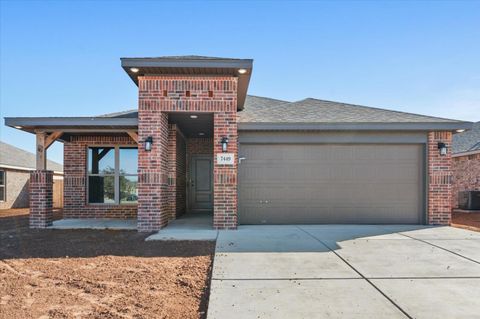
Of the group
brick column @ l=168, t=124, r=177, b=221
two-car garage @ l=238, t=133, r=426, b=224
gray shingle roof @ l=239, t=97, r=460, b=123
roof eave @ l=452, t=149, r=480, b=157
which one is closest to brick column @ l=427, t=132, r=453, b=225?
two-car garage @ l=238, t=133, r=426, b=224

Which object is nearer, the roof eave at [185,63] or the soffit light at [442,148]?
the roof eave at [185,63]

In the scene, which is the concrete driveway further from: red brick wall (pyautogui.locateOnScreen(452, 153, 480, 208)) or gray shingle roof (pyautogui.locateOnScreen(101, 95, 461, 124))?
red brick wall (pyautogui.locateOnScreen(452, 153, 480, 208))

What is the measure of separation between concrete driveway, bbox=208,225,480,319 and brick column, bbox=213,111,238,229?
0.73 metres

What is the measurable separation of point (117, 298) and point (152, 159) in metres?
4.88

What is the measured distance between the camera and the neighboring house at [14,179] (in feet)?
56.9

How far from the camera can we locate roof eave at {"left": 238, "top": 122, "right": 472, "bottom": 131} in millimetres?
9234

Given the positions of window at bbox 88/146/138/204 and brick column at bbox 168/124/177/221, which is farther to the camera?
window at bbox 88/146/138/204

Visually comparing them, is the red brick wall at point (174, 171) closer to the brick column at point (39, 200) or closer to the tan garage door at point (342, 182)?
the tan garage door at point (342, 182)

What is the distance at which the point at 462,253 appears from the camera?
6062 millimetres

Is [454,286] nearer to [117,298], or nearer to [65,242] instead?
[117,298]

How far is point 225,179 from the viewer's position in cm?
855

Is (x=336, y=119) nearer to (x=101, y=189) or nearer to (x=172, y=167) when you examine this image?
(x=172, y=167)

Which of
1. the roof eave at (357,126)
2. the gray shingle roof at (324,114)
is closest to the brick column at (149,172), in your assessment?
the roof eave at (357,126)

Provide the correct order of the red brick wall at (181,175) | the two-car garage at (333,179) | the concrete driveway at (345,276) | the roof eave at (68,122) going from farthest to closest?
the red brick wall at (181,175)
the two-car garage at (333,179)
the roof eave at (68,122)
the concrete driveway at (345,276)
